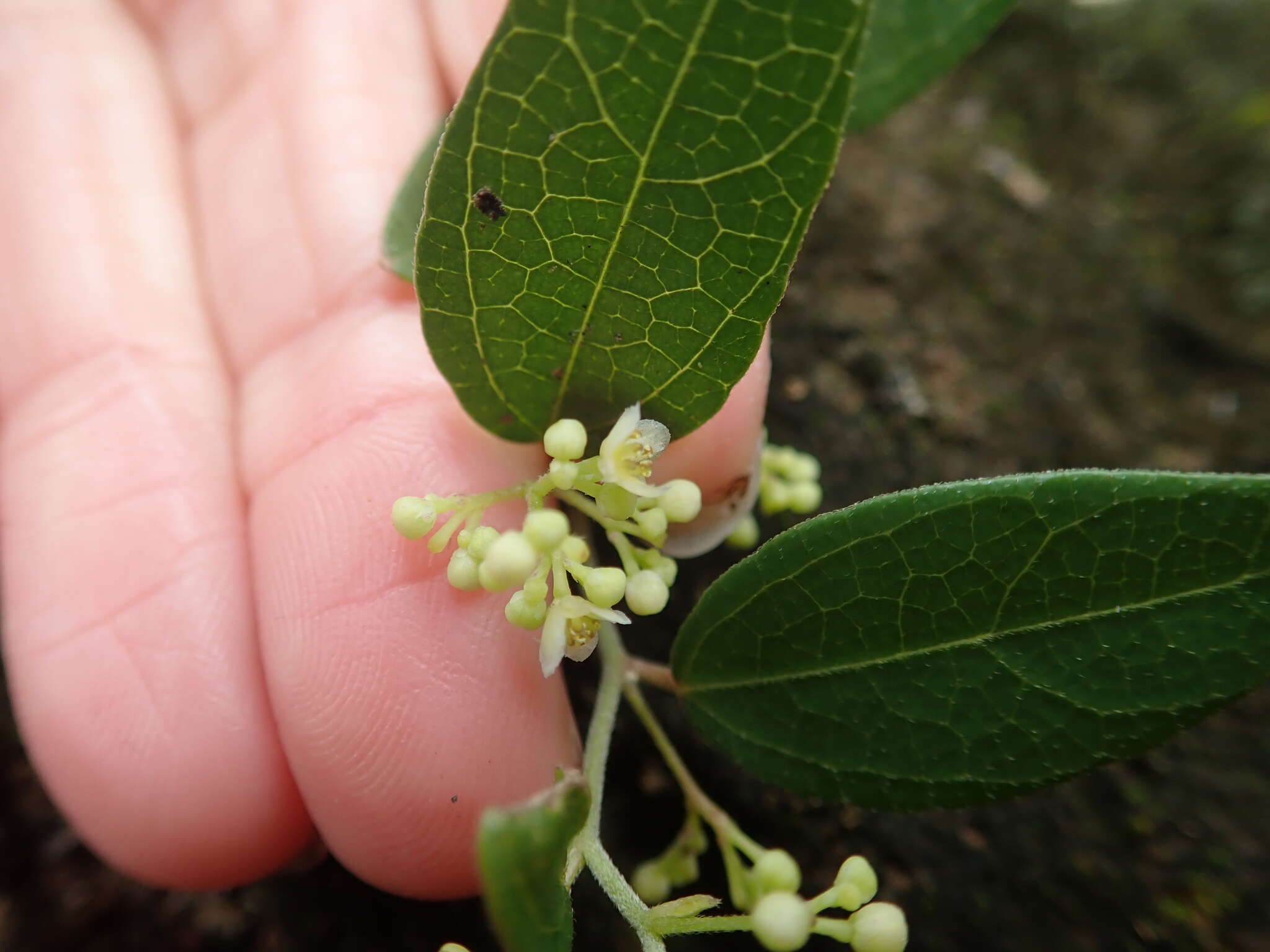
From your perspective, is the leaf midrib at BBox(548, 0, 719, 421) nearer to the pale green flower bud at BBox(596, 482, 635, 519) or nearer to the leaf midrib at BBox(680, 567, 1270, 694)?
the pale green flower bud at BBox(596, 482, 635, 519)

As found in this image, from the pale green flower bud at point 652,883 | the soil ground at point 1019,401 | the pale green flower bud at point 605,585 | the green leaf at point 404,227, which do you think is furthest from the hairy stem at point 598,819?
the green leaf at point 404,227

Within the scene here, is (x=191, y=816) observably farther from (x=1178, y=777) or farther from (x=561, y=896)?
(x=1178, y=777)

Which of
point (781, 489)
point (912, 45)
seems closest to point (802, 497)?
point (781, 489)

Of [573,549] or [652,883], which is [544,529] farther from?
[652,883]

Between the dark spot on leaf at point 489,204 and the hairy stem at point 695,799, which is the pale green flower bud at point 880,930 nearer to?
the hairy stem at point 695,799

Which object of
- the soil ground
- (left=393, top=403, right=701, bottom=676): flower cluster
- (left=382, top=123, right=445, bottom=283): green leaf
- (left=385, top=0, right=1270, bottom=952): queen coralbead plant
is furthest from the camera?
the soil ground

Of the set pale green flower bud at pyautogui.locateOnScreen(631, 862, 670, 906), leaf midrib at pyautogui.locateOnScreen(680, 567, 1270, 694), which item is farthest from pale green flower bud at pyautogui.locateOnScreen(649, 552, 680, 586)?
pale green flower bud at pyautogui.locateOnScreen(631, 862, 670, 906)

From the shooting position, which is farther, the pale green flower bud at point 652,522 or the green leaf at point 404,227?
the green leaf at point 404,227

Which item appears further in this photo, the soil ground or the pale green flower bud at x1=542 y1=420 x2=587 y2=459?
the soil ground
